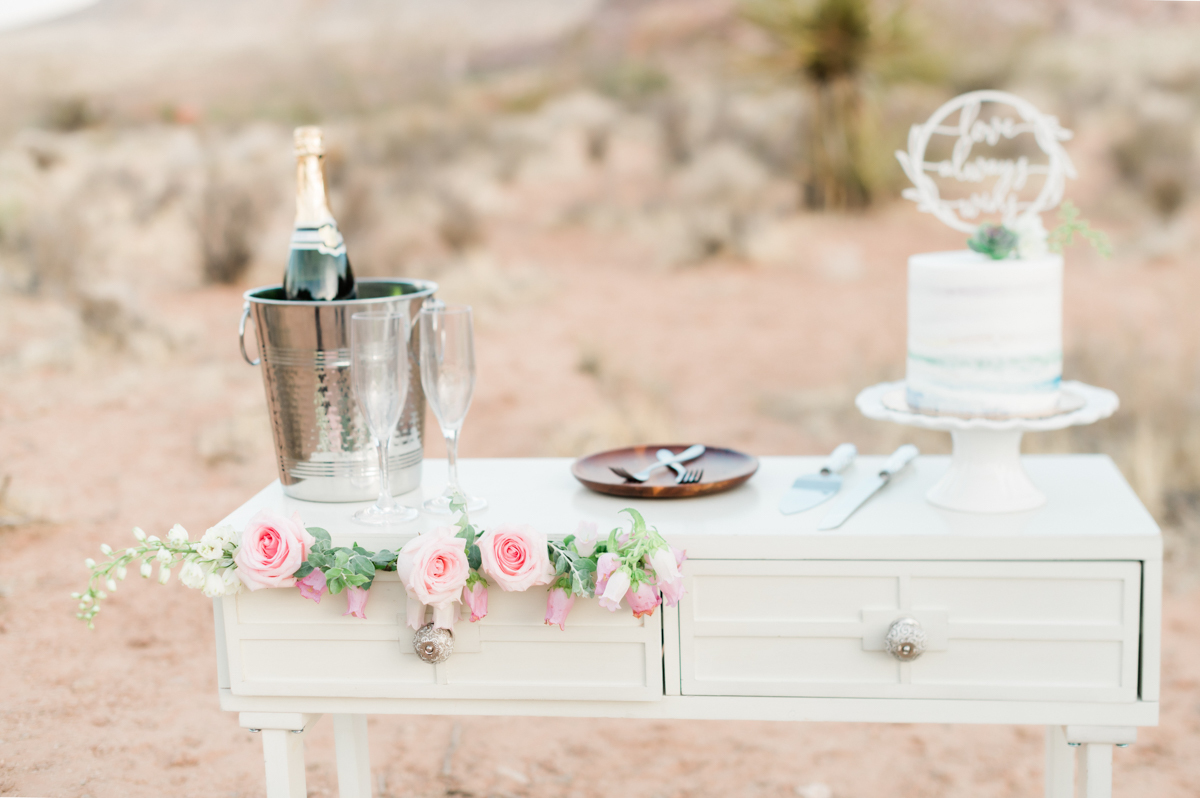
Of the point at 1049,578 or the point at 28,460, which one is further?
the point at 28,460

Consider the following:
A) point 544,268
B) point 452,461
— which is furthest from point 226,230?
point 452,461

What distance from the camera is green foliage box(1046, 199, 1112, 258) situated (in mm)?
1489

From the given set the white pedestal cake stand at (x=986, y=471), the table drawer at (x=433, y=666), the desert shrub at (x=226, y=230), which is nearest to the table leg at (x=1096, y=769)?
the white pedestal cake stand at (x=986, y=471)

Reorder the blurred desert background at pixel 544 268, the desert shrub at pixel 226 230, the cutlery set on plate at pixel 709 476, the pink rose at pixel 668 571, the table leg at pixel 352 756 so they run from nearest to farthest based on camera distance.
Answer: the pink rose at pixel 668 571, the cutlery set on plate at pixel 709 476, the table leg at pixel 352 756, the blurred desert background at pixel 544 268, the desert shrub at pixel 226 230

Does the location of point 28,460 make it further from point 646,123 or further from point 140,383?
point 646,123

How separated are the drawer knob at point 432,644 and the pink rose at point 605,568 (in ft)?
0.81

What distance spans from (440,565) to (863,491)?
2.04 feet

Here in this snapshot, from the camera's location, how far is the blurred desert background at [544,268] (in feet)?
9.96

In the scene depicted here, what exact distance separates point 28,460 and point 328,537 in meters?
3.41

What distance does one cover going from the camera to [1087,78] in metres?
7.36

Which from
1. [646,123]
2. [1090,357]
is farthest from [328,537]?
[646,123]

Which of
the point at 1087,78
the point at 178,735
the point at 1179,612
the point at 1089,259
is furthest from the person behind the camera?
the point at 1087,78

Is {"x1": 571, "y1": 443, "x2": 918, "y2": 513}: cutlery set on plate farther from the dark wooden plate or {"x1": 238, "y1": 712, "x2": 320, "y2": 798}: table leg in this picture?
{"x1": 238, "y1": 712, "x2": 320, "y2": 798}: table leg

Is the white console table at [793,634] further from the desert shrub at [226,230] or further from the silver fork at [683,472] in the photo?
the desert shrub at [226,230]
